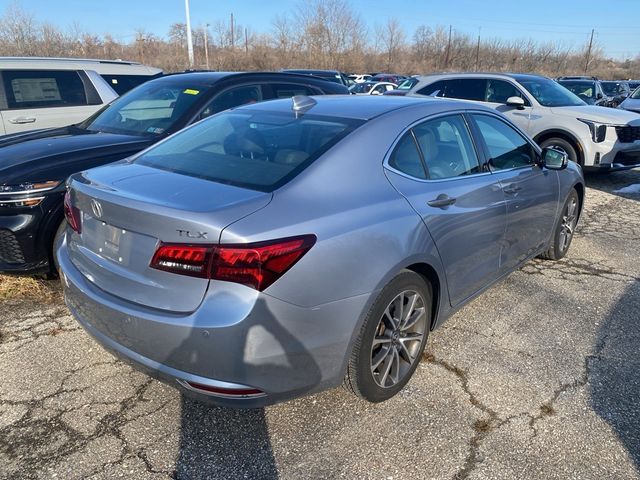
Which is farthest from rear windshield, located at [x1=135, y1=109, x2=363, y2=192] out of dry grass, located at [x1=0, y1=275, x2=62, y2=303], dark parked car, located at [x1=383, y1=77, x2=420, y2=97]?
dark parked car, located at [x1=383, y1=77, x2=420, y2=97]

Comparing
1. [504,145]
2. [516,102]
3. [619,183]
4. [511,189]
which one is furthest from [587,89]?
[511,189]

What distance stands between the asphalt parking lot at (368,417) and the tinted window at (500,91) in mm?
6212

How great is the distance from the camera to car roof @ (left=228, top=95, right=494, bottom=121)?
3051 mm

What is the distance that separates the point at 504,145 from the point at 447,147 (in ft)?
2.84

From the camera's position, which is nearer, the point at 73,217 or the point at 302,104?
the point at 73,217

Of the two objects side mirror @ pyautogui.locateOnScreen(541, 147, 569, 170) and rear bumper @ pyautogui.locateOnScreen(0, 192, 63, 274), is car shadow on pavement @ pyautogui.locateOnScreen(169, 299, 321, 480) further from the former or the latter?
side mirror @ pyautogui.locateOnScreen(541, 147, 569, 170)

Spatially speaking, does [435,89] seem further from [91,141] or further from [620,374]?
[620,374]

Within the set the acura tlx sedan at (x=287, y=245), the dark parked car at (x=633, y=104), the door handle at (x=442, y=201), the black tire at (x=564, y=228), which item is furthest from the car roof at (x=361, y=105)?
the dark parked car at (x=633, y=104)

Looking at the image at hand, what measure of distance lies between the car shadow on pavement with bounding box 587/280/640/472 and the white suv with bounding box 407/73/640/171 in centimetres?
503

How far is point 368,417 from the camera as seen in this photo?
2.72 metres

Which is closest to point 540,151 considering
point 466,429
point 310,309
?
point 466,429

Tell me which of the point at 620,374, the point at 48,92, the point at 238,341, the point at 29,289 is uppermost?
the point at 48,92

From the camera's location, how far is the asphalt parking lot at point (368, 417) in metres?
2.38

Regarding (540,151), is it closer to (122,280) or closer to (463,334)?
(463,334)
